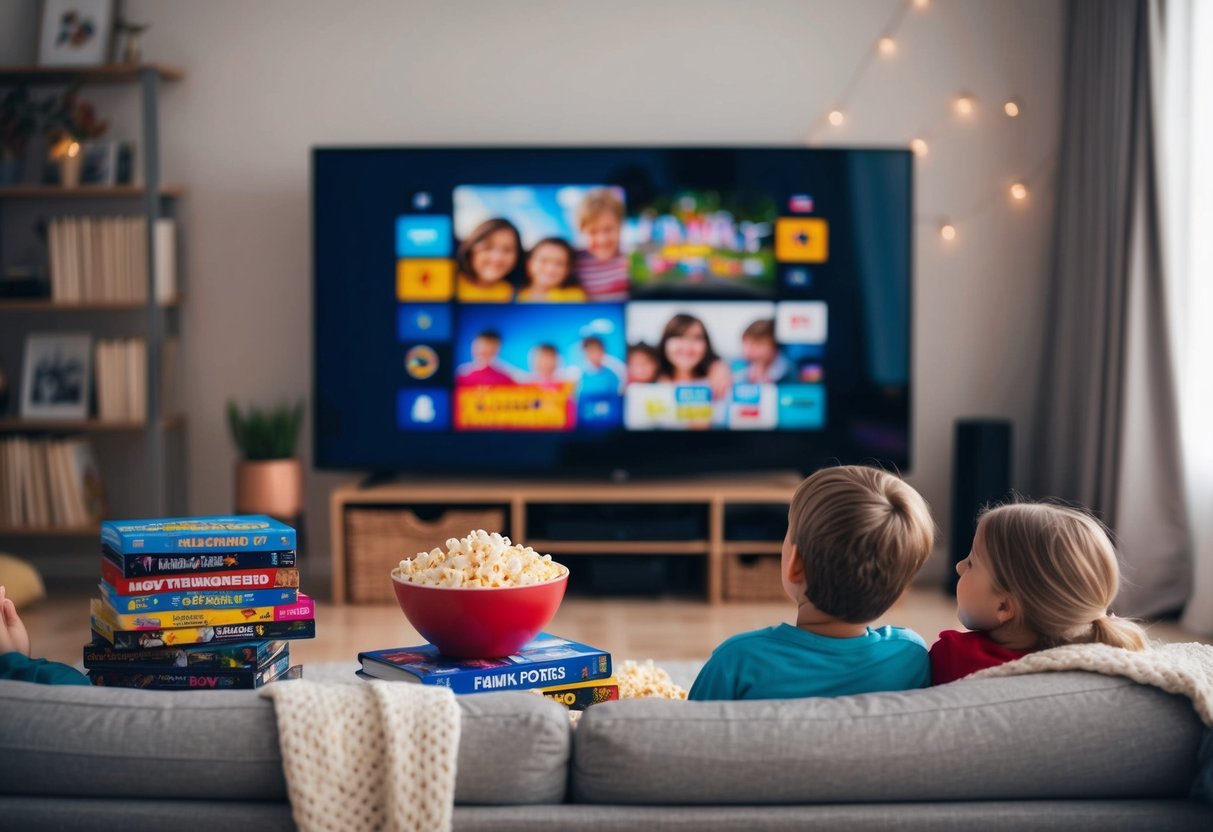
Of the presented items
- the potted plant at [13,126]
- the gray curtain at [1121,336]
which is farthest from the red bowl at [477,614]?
the potted plant at [13,126]

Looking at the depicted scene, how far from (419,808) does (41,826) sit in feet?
1.27

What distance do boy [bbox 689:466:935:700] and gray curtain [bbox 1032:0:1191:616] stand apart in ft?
9.50

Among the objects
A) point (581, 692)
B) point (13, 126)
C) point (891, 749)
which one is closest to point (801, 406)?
point (581, 692)

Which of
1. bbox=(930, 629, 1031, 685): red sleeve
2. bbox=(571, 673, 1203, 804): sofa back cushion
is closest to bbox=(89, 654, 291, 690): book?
bbox=(571, 673, 1203, 804): sofa back cushion

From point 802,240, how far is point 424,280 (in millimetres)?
1386

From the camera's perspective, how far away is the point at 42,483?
4.59m

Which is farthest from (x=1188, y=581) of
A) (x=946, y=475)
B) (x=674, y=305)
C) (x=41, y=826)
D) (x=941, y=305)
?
(x=41, y=826)

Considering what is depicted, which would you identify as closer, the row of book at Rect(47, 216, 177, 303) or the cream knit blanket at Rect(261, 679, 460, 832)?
the cream knit blanket at Rect(261, 679, 460, 832)

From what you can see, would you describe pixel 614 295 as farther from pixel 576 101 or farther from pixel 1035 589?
pixel 1035 589

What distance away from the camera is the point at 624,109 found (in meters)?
4.76

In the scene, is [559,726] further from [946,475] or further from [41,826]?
[946,475]

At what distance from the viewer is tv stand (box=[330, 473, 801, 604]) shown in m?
4.41

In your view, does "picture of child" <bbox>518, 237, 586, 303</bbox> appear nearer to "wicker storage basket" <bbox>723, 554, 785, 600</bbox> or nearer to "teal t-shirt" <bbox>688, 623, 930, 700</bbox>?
"wicker storage basket" <bbox>723, 554, 785, 600</bbox>

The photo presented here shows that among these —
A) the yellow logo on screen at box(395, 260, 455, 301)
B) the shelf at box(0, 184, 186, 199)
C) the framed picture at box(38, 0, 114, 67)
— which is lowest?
the yellow logo on screen at box(395, 260, 455, 301)
